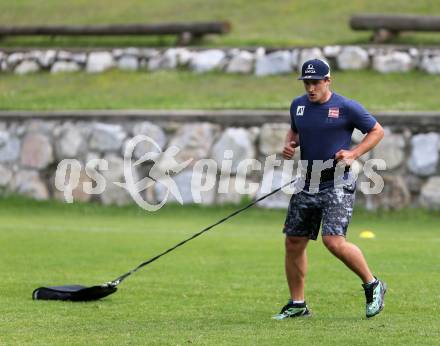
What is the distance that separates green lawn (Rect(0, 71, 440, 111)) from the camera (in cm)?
2116

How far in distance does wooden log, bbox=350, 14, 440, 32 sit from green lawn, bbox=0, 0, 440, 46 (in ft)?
1.78

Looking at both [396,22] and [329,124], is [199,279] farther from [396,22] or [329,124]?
[396,22]

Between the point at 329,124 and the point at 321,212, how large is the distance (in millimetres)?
739

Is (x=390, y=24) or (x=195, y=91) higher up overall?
(x=390, y=24)

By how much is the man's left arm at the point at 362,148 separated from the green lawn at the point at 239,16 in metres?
14.4

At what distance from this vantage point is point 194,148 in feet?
65.1

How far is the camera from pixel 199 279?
12.3 m

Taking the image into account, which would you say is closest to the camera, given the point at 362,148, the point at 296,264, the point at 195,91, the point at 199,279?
the point at 362,148

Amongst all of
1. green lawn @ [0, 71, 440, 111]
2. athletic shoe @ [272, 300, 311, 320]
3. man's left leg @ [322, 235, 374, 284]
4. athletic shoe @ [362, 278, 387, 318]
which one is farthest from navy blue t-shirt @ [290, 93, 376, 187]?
green lawn @ [0, 71, 440, 111]

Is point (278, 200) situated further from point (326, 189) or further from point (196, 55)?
point (326, 189)

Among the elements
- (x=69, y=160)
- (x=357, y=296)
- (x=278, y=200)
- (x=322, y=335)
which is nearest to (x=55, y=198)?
(x=69, y=160)

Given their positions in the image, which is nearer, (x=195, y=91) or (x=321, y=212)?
(x=321, y=212)

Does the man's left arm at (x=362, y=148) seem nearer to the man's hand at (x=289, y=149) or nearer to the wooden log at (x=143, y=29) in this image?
the man's hand at (x=289, y=149)

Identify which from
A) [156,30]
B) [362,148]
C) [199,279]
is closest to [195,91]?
[156,30]
